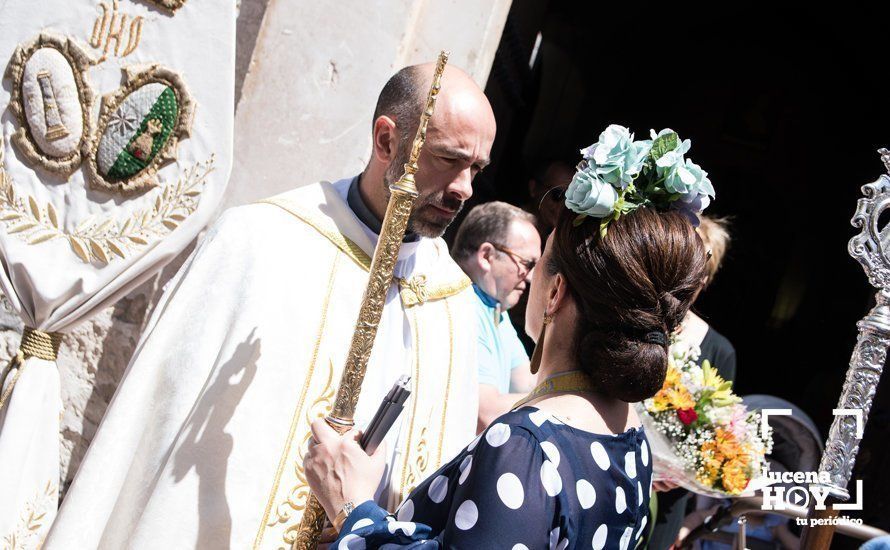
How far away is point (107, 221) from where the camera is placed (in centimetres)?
266

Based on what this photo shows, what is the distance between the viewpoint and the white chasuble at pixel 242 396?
83.4 inches

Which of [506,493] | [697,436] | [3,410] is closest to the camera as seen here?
[506,493]

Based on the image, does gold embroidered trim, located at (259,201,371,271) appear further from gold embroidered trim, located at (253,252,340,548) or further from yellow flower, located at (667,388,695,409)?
yellow flower, located at (667,388,695,409)

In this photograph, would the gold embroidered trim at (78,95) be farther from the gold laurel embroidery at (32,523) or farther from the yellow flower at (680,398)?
the yellow flower at (680,398)

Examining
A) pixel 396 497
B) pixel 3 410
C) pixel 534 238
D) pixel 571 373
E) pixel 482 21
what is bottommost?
pixel 3 410

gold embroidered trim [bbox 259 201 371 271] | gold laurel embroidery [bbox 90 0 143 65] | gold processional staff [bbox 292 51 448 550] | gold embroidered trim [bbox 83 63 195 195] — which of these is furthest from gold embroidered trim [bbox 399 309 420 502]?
gold laurel embroidery [bbox 90 0 143 65]

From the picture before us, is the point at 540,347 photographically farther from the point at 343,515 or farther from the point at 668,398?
the point at 668,398

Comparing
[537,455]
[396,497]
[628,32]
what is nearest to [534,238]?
[396,497]

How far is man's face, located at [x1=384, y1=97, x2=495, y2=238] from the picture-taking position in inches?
94.7

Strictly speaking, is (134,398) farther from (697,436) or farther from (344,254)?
(697,436)

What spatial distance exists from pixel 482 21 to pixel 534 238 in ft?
2.80

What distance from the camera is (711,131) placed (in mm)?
8648

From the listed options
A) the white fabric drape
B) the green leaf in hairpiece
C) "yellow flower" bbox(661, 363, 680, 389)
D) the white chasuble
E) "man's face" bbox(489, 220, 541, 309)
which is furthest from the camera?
"man's face" bbox(489, 220, 541, 309)

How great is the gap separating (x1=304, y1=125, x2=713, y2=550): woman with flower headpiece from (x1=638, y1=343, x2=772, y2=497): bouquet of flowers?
1242 millimetres
